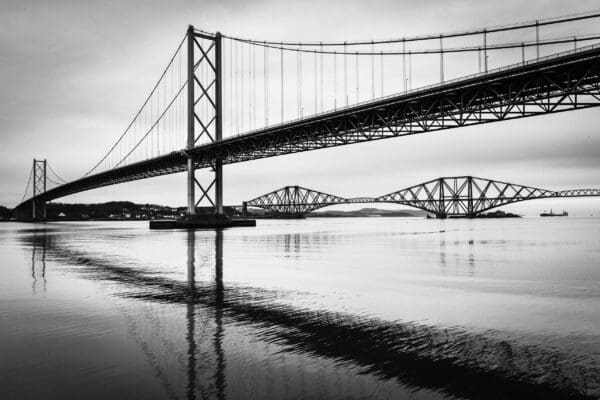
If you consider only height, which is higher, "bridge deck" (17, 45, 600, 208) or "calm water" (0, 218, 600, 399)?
"bridge deck" (17, 45, 600, 208)

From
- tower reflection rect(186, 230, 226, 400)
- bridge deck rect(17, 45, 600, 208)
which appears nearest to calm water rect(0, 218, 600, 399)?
tower reflection rect(186, 230, 226, 400)

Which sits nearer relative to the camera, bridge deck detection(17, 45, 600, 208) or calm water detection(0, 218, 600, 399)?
calm water detection(0, 218, 600, 399)

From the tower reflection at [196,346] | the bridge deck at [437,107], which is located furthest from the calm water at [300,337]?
the bridge deck at [437,107]

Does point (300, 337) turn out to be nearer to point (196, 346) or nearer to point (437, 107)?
point (196, 346)

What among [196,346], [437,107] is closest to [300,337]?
[196,346]

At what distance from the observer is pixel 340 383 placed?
14.7 feet

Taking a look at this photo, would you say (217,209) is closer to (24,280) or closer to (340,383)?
(24,280)

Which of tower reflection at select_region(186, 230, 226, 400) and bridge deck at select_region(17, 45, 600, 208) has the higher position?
bridge deck at select_region(17, 45, 600, 208)

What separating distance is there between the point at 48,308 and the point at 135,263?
27.4 ft

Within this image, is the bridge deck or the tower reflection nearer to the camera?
the tower reflection

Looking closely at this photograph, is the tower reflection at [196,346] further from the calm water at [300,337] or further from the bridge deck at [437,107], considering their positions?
the bridge deck at [437,107]

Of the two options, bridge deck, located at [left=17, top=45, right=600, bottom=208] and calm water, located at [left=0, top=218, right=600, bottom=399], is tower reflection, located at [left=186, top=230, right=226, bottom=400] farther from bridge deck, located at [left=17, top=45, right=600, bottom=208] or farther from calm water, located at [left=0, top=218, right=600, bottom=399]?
bridge deck, located at [left=17, top=45, right=600, bottom=208]

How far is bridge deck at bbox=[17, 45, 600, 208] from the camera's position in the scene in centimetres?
3023

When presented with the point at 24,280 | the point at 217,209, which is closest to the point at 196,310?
the point at 24,280
